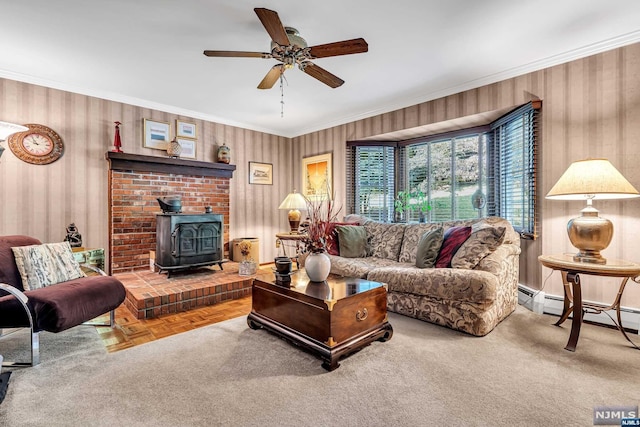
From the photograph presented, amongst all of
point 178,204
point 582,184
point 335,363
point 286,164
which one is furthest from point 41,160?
point 582,184

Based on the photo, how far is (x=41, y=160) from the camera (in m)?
3.39

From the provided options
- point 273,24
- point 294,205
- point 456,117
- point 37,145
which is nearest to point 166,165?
point 37,145

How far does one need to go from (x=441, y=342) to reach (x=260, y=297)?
1.47 metres

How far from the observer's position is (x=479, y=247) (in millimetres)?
2609

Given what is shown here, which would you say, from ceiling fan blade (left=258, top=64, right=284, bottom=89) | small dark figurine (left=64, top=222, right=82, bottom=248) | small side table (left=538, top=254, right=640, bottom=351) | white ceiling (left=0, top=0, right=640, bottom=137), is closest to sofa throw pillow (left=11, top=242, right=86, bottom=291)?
small dark figurine (left=64, top=222, right=82, bottom=248)

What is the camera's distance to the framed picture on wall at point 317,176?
16.7 ft

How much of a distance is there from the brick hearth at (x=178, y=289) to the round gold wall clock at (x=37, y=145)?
160cm

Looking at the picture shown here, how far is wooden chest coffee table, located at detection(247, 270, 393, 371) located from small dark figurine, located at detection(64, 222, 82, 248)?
8.29ft

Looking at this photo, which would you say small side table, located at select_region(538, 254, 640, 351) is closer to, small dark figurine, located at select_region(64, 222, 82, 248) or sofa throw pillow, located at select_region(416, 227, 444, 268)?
sofa throw pillow, located at select_region(416, 227, 444, 268)

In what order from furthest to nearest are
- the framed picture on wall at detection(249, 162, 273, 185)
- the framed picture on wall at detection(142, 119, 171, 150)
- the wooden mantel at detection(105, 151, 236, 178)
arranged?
the framed picture on wall at detection(249, 162, 273, 185) → the framed picture on wall at detection(142, 119, 171, 150) → the wooden mantel at detection(105, 151, 236, 178)

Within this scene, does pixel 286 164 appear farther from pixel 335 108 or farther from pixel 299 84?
pixel 299 84

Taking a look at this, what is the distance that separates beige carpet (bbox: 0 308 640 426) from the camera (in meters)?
1.46

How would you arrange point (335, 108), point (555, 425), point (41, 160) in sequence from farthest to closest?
point (335, 108) < point (41, 160) < point (555, 425)

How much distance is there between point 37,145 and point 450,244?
4.65 meters
